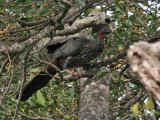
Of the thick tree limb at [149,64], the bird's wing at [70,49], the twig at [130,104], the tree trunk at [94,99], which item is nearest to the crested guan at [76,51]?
the bird's wing at [70,49]

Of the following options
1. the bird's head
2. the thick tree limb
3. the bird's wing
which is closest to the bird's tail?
the bird's wing

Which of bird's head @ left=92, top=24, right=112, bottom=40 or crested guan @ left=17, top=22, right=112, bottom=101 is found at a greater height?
bird's head @ left=92, top=24, right=112, bottom=40

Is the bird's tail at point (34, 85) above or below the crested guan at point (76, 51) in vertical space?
Answer: below

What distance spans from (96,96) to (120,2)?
1.42 m

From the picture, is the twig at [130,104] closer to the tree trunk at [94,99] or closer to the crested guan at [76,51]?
the tree trunk at [94,99]

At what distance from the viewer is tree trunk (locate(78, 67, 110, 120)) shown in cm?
362

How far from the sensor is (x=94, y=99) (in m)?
3.81

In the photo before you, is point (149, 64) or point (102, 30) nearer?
point (149, 64)

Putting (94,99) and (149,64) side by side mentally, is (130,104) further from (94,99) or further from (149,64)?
(149,64)

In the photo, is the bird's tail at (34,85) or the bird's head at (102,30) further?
the bird's head at (102,30)

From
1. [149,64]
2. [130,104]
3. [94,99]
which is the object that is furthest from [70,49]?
[149,64]

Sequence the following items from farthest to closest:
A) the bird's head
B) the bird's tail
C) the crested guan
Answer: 1. the crested guan
2. the bird's head
3. the bird's tail

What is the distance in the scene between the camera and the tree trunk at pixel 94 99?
3623 mm

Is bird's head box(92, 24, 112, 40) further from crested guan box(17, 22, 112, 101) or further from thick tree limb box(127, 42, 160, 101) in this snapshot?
thick tree limb box(127, 42, 160, 101)
